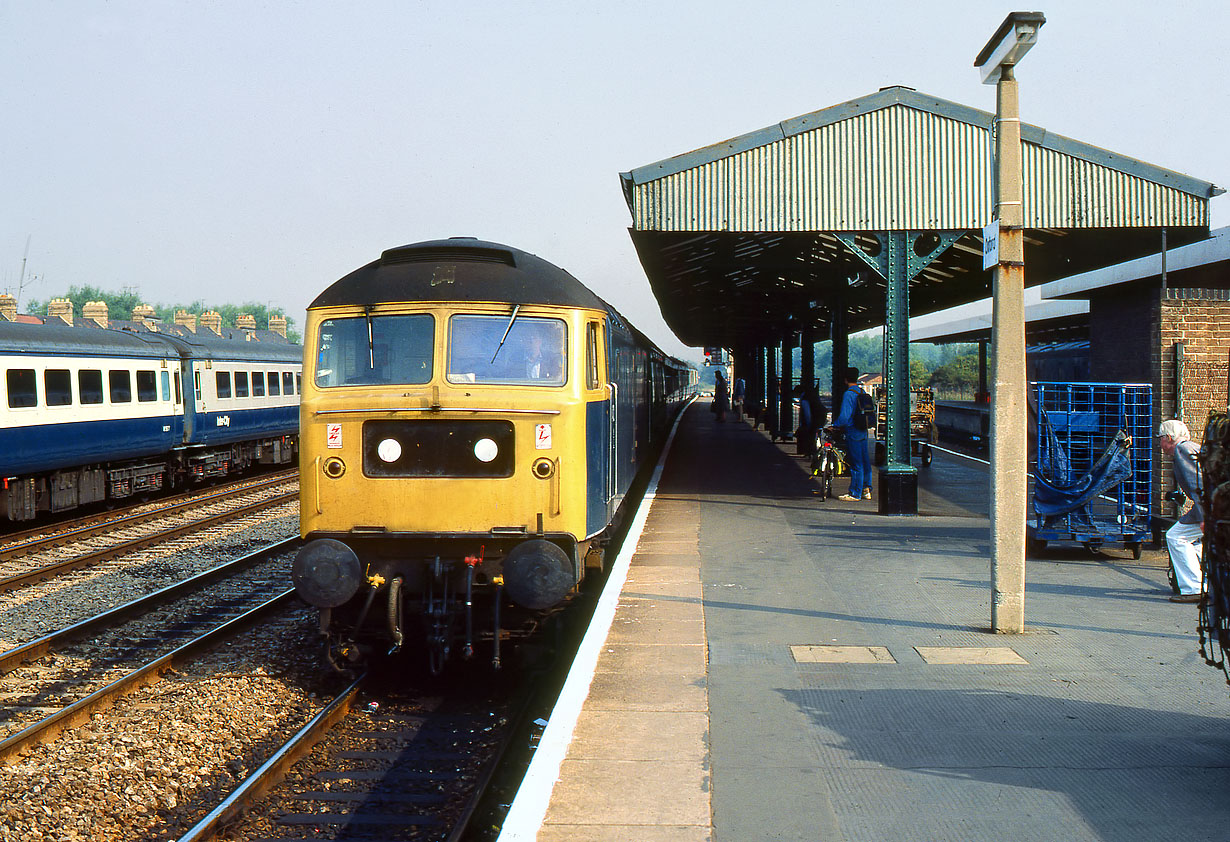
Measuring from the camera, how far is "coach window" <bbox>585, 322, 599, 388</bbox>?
7840mm

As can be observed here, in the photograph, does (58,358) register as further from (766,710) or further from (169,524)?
(766,710)

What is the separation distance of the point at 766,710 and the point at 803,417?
1799cm

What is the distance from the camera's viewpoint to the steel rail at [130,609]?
328 inches

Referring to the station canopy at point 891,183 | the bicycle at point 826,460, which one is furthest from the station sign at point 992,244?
the bicycle at point 826,460

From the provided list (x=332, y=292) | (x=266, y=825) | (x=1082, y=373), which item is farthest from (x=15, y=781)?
(x=1082, y=373)

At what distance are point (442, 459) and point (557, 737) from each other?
273 centimetres

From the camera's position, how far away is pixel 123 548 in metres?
13.3

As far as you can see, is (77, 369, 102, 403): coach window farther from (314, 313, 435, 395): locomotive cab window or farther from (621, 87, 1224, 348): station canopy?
(314, 313, 435, 395): locomotive cab window

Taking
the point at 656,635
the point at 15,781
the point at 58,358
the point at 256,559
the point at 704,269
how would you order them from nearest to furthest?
1. the point at 15,781
2. the point at 656,635
3. the point at 256,559
4. the point at 58,358
5. the point at 704,269

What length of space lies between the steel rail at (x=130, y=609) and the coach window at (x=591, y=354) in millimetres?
4845

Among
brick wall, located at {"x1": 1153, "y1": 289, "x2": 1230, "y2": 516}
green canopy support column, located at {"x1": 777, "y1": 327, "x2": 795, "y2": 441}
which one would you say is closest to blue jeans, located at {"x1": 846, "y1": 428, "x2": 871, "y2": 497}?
brick wall, located at {"x1": 1153, "y1": 289, "x2": 1230, "y2": 516}

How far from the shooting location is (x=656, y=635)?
7203mm

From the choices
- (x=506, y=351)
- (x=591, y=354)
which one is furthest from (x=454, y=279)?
(x=591, y=354)

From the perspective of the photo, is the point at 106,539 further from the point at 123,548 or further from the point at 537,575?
the point at 537,575
